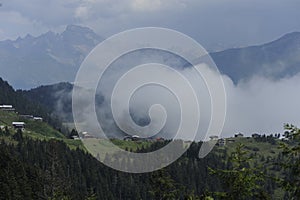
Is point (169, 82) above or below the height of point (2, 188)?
above

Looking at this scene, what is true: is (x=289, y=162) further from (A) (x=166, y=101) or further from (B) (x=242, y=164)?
(A) (x=166, y=101)

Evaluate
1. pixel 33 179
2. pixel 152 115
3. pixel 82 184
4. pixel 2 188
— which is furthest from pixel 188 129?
pixel 82 184

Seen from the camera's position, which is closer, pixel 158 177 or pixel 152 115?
pixel 158 177

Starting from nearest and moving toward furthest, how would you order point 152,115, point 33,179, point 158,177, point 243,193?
point 243,193 < point 158,177 < point 152,115 < point 33,179

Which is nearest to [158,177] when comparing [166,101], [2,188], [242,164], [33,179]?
[242,164]

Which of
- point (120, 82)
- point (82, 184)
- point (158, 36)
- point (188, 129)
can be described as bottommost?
point (82, 184)

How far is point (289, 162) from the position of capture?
926 inches

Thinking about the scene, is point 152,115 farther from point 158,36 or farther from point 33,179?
point 33,179

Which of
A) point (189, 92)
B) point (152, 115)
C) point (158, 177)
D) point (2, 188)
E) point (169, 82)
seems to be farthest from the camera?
point (2, 188)

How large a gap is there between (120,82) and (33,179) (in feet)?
304

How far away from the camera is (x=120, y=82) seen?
4612cm

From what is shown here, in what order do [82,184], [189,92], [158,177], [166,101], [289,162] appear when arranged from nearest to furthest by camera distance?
[289,162] < [158,177] < [189,92] < [166,101] < [82,184]

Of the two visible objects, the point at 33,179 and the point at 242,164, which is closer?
the point at 242,164

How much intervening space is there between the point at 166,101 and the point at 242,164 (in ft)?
140
